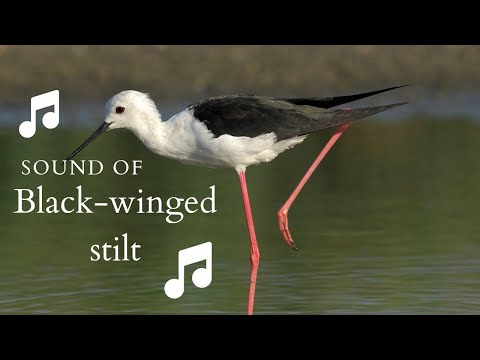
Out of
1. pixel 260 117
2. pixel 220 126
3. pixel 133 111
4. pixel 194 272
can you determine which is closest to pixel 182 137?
pixel 220 126

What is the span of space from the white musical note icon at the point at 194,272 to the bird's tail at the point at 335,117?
4.31 feet

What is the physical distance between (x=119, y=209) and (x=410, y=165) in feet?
14.4

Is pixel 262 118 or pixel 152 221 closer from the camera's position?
pixel 262 118

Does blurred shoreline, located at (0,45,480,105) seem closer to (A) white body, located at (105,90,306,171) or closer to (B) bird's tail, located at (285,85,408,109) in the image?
(B) bird's tail, located at (285,85,408,109)

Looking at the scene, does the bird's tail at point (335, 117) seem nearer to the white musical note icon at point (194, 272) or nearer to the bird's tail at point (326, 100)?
the bird's tail at point (326, 100)

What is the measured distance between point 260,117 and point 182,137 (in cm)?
67

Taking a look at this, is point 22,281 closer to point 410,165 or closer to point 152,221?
point 152,221

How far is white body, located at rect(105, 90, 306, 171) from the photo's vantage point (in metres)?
11.1

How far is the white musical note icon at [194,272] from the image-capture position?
10703 mm

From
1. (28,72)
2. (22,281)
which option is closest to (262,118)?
(22,281)

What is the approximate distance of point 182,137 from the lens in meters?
11.1

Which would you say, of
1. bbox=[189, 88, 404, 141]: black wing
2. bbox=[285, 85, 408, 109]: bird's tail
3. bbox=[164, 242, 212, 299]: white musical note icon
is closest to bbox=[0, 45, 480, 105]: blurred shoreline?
bbox=[285, 85, 408, 109]: bird's tail

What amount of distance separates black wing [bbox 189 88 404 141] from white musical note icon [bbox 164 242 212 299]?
1020 millimetres

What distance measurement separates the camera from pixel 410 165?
1745 centimetres
